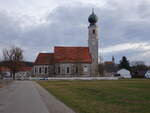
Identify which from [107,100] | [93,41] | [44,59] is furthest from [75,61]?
[107,100]

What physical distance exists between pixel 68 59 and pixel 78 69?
4.93m

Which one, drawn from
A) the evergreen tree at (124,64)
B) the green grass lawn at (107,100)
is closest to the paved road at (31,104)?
the green grass lawn at (107,100)

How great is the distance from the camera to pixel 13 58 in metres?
101

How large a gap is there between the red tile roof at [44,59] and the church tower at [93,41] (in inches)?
570

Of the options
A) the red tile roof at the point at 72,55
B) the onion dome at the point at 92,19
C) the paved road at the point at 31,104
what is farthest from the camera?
the red tile roof at the point at 72,55

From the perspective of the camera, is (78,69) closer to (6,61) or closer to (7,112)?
(6,61)

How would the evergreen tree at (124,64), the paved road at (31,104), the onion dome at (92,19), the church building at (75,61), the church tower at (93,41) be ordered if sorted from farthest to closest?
the evergreen tree at (124,64) < the church building at (75,61) < the onion dome at (92,19) < the church tower at (93,41) < the paved road at (31,104)

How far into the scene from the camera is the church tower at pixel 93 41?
9650cm

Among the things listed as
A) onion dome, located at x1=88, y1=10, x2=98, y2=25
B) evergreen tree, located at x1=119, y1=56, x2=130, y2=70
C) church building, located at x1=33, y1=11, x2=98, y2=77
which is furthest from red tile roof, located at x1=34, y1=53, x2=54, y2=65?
evergreen tree, located at x1=119, y1=56, x2=130, y2=70

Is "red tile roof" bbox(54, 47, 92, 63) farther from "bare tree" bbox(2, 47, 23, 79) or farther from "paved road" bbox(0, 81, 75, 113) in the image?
"paved road" bbox(0, 81, 75, 113)

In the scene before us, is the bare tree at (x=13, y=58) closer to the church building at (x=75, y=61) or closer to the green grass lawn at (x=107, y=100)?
the church building at (x=75, y=61)

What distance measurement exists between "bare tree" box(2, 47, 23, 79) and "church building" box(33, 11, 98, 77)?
636cm

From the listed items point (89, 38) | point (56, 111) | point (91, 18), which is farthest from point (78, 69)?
point (56, 111)

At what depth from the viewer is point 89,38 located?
9725 centimetres
